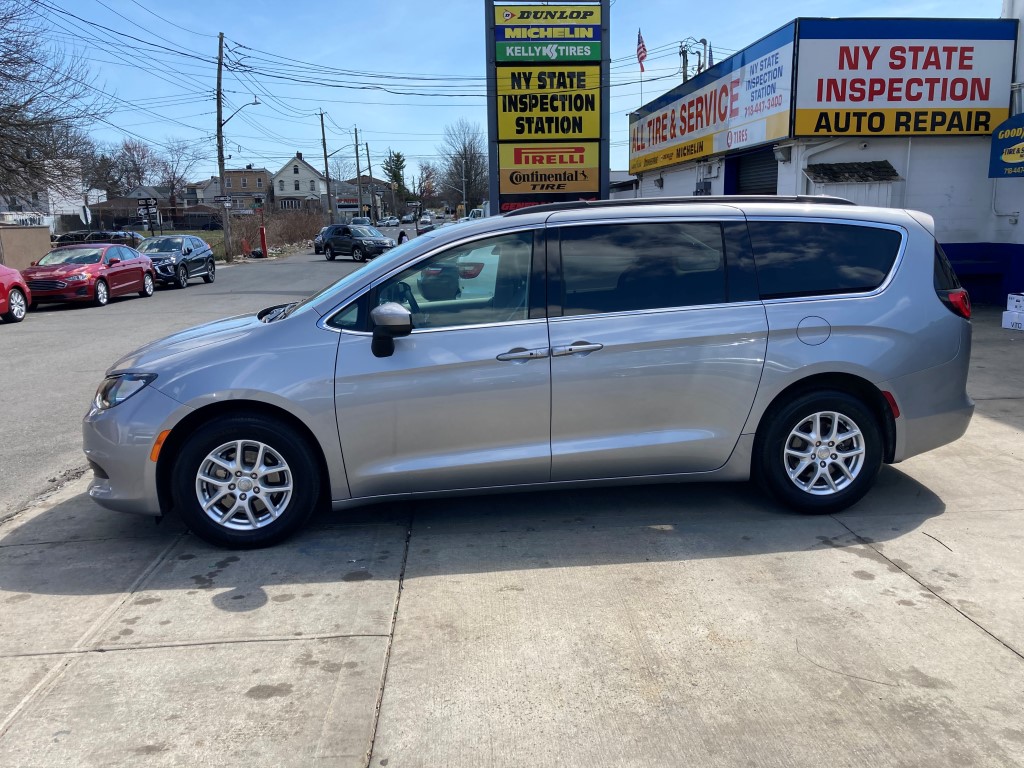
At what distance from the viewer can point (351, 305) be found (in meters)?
4.49

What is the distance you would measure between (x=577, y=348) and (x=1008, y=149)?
Answer: 10.8 m

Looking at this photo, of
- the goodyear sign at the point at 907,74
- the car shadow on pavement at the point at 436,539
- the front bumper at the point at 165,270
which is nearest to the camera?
the car shadow on pavement at the point at 436,539

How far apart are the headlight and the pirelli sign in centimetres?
1015

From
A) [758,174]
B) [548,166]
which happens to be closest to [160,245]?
[548,166]

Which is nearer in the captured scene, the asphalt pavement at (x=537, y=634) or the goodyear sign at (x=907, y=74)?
the asphalt pavement at (x=537, y=634)

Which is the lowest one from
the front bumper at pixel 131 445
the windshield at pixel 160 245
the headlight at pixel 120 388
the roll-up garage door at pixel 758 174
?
the front bumper at pixel 131 445

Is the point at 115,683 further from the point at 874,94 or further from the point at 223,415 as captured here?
the point at 874,94

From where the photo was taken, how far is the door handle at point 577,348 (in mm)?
4430

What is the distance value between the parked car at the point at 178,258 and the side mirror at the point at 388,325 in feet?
73.2

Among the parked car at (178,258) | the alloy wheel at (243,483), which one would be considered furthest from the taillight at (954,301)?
the parked car at (178,258)

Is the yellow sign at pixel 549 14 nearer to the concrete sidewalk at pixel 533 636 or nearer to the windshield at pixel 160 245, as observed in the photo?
the concrete sidewalk at pixel 533 636

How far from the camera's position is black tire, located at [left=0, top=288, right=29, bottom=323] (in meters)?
16.0

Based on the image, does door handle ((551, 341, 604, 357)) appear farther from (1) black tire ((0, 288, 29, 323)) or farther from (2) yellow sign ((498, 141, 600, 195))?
(1) black tire ((0, 288, 29, 323))

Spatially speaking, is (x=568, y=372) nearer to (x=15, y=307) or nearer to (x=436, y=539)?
(x=436, y=539)
